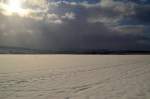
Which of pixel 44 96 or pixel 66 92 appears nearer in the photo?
pixel 44 96

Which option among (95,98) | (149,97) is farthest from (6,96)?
(149,97)

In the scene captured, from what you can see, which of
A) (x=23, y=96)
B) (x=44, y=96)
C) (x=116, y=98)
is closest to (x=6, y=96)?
(x=23, y=96)

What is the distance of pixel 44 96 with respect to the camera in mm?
9281

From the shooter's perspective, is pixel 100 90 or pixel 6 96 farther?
pixel 100 90

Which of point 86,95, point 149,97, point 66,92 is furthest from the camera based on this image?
point 66,92

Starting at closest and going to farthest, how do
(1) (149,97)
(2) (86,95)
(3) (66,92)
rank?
(1) (149,97)
(2) (86,95)
(3) (66,92)

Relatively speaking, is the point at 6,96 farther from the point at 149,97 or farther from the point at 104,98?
the point at 149,97

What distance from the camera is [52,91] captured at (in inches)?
408

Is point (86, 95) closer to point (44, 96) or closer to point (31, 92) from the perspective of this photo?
point (44, 96)

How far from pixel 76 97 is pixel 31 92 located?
2.01 meters

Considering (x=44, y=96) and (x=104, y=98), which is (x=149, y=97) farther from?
(x=44, y=96)

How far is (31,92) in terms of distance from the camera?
33.1 feet

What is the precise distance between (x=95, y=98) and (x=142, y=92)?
2012 millimetres

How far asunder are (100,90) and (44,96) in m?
2.36
